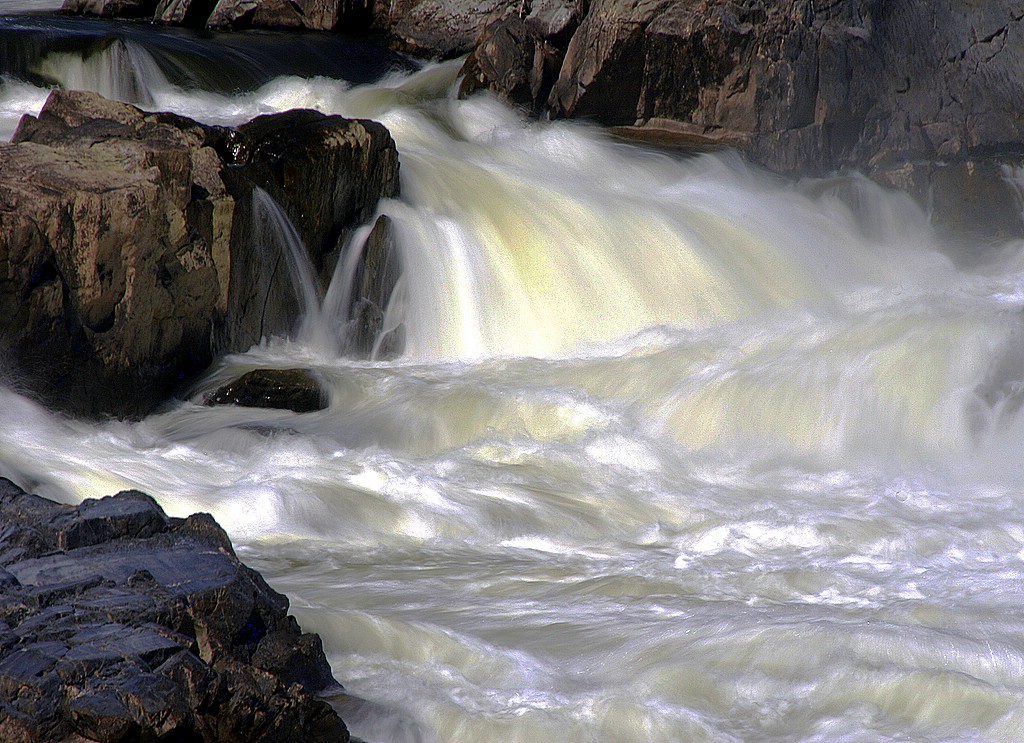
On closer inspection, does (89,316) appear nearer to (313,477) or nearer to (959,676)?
(313,477)

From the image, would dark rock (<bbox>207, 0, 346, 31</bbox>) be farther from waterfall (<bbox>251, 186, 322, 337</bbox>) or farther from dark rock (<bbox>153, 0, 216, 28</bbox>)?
waterfall (<bbox>251, 186, 322, 337</bbox>)

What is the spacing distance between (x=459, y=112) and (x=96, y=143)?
476cm

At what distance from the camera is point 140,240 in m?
6.92

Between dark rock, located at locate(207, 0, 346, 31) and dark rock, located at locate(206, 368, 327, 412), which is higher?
dark rock, located at locate(207, 0, 346, 31)

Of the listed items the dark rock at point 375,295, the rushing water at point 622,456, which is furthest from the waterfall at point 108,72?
the dark rock at point 375,295

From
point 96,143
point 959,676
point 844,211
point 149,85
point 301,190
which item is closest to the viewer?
point 959,676

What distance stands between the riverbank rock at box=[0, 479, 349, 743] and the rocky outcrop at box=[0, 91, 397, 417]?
9.97 feet

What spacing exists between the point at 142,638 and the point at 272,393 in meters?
4.19

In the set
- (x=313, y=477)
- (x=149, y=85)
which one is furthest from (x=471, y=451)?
(x=149, y=85)

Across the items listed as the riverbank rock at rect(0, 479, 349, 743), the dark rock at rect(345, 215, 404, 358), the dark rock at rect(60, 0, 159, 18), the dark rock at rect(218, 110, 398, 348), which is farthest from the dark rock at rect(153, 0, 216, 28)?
the riverbank rock at rect(0, 479, 349, 743)

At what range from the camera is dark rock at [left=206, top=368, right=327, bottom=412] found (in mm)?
7102

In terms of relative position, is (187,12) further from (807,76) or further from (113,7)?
(807,76)

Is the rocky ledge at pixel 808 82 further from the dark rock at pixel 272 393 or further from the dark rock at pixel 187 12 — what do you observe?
the dark rock at pixel 272 393

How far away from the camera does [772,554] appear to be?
17.0 feet
